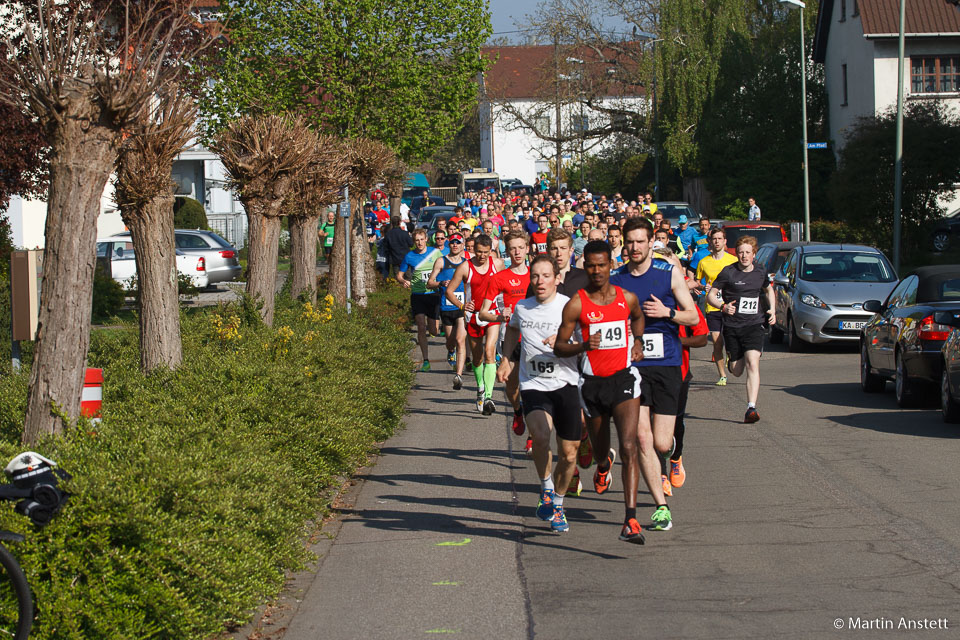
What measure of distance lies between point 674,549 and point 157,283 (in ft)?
19.9

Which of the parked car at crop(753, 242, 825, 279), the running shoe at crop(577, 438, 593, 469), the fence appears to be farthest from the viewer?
the fence

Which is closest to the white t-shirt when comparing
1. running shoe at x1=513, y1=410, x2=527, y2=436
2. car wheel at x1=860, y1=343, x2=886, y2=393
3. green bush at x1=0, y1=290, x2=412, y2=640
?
green bush at x1=0, y1=290, x2=412, y2=640

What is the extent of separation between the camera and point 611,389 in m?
7.22

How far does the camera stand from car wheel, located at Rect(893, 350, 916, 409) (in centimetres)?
1277

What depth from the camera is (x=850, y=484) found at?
8984mm

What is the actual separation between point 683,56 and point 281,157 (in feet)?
128

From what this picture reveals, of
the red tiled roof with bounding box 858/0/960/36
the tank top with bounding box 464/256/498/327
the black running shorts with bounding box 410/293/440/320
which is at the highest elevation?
the red tiled roof with bounding box 858/0/960/36

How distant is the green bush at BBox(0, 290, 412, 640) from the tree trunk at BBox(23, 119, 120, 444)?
541mm

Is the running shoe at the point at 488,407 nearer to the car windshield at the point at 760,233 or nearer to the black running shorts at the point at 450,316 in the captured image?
the black running shorts at the point at 450,316

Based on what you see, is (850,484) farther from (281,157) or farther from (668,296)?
(281,157)

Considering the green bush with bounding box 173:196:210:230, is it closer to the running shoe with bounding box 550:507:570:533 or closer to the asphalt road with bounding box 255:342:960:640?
the asphalt road with bounding box 255:342:960:640

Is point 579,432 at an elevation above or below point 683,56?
below

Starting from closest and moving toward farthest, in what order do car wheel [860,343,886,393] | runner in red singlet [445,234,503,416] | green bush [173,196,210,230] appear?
runner in red singlet [445,234,503,416] → car wheel [860,343,886,393] → green bush [173,196,210,230]

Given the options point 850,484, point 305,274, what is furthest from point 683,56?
point 850,484
